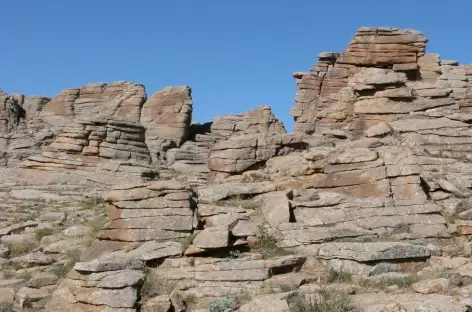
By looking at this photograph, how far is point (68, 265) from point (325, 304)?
7.77 meters

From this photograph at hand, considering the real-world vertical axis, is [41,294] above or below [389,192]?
below

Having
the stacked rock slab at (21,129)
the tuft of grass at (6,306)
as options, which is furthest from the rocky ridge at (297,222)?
the stacked rock slab at (21,129)

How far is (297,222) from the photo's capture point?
14.8 m

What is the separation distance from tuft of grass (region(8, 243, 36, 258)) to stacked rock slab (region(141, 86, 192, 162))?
2807cm

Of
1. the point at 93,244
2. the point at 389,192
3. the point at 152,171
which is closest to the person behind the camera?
the point at 93,244

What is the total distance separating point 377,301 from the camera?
10.1 m

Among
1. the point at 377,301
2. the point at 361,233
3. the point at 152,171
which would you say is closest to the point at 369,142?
the point at 361,233

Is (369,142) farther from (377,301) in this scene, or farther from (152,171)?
(152,171)

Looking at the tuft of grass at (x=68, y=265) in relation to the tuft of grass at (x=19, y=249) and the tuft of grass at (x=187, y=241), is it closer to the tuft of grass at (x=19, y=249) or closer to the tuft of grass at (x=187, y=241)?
the tuft of grass at (x=19, y=249)

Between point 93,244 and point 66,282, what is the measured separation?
7.61ft

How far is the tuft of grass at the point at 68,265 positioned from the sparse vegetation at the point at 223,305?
16.5ft

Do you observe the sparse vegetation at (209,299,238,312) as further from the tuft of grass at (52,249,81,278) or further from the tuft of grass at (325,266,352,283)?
the tuft of grass at (52,249,81,278)

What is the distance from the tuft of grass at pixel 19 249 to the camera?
53.3 feet

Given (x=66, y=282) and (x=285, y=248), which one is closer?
(x=66, y=282)
